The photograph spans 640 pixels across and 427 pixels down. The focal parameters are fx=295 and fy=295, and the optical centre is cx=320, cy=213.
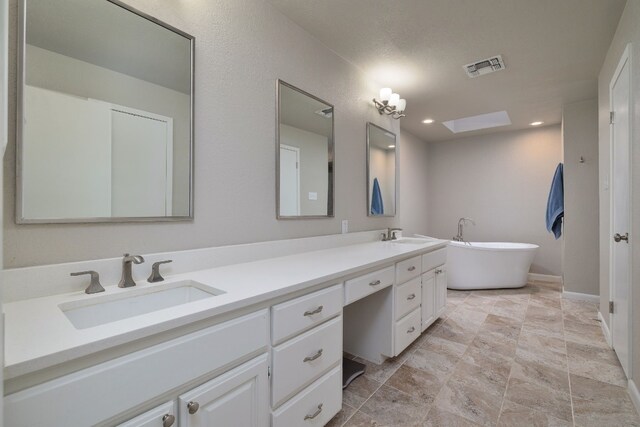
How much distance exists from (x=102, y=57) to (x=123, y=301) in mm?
990

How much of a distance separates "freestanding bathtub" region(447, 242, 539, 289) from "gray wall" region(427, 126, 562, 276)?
0.85 metres

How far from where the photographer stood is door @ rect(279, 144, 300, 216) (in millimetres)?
1947

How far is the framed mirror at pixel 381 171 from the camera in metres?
2.88

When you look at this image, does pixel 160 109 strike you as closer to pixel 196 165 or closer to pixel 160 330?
pixel 196 165

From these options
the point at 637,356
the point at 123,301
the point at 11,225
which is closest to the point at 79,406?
the point at 123,301

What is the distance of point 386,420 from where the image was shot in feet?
5.07

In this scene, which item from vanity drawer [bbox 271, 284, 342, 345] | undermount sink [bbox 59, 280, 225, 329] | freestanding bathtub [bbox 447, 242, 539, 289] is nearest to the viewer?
undermount sink [bbox 59, 280, 225, 329]

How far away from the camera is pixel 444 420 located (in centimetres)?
155

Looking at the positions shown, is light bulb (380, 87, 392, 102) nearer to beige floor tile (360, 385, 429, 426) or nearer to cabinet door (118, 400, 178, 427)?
beige floor tile (360, 385, 429, 426)

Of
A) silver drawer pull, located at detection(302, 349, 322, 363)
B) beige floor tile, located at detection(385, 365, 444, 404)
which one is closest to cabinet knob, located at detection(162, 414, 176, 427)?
silver drawer pull, located at detection(302, 349, 322, 363)

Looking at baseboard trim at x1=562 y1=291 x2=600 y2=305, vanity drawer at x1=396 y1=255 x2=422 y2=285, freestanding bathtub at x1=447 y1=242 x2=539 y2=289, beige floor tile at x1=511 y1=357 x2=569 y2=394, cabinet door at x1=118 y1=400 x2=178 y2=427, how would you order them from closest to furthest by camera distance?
Answer: 1. cabinet door at x1=118 y1=400 x2=178 y2=427
2. beige floor tile at x1=511 y1=357 x2=569 y2=394
3. vanity drawer at x1=396 y1=255 x2=422 y2=285
4. baseboard trim at x1=562 y1=291 x2=600 y2=305
5. freestanding bathtub at x1=447 y1=242 x2=539 y2=289

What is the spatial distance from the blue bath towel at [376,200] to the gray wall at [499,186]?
2.85 metres

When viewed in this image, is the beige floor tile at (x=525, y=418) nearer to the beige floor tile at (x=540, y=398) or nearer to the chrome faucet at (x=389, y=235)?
the beige floor tile at (x=540, y=398)

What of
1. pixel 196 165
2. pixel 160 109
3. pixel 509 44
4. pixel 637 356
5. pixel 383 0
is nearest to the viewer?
pixel 160 109
